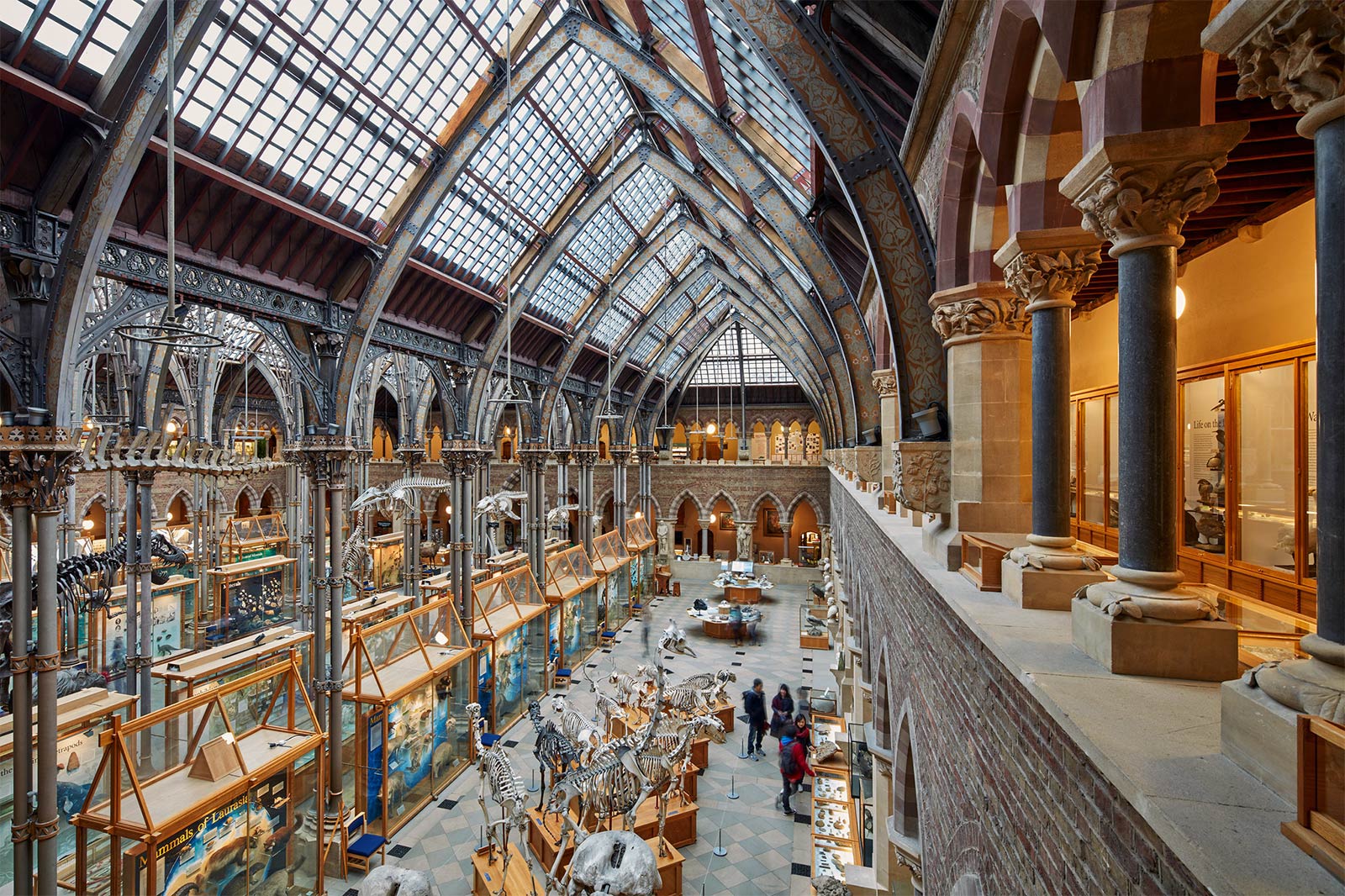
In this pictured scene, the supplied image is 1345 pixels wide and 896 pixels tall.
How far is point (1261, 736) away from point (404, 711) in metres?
10.7

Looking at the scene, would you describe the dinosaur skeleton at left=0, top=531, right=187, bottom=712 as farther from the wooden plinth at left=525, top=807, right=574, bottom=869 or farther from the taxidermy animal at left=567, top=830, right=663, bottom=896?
the taxidermy animal at left=567, top=830, right=663, bottom=896

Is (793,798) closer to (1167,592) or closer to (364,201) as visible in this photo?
(1167,592)

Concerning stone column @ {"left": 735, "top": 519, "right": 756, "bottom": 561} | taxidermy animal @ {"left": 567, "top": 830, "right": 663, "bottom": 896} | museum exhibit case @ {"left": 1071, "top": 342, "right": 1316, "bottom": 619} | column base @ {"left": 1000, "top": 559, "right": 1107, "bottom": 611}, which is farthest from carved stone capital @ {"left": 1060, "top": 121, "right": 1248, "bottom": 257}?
stone column @ {"left": 735, "top": 519, "right": 756, "bottom": 561}

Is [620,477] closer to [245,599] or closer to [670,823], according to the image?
[245,599]

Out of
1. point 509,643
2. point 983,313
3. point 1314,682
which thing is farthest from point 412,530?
point 1314,682

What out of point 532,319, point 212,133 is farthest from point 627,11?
point 532,319

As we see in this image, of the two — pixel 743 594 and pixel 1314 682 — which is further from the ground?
pixel 1314 682

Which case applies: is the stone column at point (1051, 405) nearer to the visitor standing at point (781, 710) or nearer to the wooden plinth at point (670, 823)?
the wooden plinth at point (670, 823)

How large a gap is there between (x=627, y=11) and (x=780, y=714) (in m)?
12.6

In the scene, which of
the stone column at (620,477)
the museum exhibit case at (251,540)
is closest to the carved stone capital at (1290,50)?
the stone column at (620,477)

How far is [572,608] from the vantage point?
17062mm

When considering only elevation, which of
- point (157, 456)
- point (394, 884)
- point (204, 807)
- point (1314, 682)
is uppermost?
point (157, 456)

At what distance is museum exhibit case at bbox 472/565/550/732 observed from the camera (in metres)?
12.8

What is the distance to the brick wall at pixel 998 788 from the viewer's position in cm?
165
